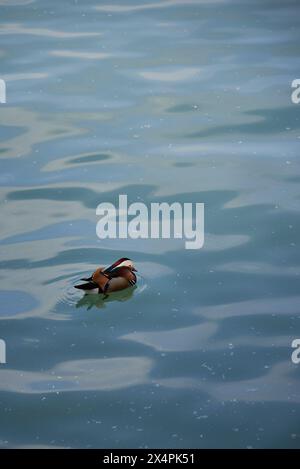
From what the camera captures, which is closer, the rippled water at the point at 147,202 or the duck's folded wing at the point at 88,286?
the rippled water at the point at 147,202

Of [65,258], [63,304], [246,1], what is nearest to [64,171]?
[65,258]

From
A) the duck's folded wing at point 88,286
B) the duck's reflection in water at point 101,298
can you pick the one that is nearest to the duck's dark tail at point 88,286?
the duck's folded wing at point 88,286

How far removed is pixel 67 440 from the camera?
5.82 m

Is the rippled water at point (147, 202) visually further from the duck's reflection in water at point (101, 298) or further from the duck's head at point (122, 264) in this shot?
the duck's head at point (122, 264)

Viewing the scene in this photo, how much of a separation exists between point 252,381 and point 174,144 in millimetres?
3537

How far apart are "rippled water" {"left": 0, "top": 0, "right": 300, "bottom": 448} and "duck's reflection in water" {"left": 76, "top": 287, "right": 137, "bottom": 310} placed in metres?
0.02

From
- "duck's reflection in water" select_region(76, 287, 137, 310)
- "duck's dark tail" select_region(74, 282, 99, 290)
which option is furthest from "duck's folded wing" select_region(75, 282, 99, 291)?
"duck's reflection in water" select_region(76, 287, 137, 310)

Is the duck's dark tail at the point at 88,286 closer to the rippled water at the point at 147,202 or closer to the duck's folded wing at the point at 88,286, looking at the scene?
the duck's folded wing at the point at 88,286

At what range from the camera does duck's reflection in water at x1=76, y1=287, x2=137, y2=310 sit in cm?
720

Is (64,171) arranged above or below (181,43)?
below

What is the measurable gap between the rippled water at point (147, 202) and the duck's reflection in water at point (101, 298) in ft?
0.07

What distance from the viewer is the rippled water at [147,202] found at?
6.12m

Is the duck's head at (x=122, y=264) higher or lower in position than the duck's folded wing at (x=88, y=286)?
higher
